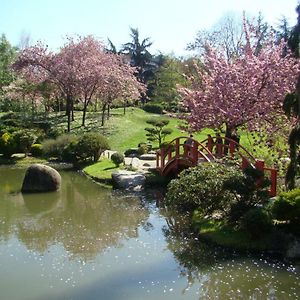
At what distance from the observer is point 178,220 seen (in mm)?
15984

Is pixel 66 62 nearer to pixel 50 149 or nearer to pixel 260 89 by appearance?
pixel 50 149

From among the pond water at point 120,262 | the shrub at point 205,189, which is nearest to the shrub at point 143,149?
the pond water at point 120,262

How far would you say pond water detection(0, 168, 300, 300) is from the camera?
33.4ft

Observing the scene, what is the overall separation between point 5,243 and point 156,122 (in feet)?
59.3

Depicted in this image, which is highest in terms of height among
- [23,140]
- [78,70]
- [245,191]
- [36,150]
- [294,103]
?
[78,70]

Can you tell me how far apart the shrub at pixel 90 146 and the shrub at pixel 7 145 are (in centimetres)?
556

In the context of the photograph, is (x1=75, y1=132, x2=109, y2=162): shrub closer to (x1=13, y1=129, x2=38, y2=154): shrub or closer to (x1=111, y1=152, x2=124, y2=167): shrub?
(x1=111, y1=152, x2=124, y2=167): shrub

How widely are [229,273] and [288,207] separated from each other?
2.50 m

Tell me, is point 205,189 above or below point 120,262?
above

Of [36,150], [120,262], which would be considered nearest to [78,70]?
[36,150]

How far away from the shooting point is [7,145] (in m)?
30.1

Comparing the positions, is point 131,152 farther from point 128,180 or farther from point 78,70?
point 78,70

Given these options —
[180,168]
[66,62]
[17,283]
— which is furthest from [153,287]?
[66,62]

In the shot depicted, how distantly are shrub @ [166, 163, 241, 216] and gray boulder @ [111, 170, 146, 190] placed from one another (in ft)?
20.5
